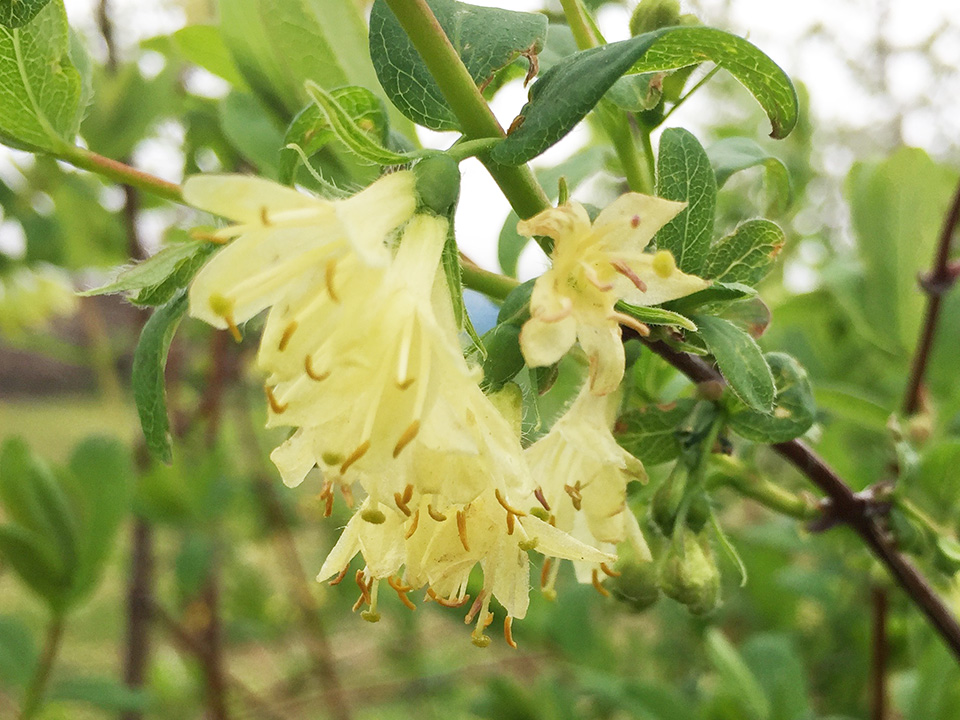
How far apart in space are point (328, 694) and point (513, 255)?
1114mm

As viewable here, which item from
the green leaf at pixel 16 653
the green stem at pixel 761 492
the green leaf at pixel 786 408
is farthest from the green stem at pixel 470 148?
the green leaf at pixel 16 653

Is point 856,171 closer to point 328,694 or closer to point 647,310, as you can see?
point 647,310

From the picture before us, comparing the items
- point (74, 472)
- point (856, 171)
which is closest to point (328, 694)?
point (74, 472)

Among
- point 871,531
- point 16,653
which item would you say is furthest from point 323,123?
point 16,653

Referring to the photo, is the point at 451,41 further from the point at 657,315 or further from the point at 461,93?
the point at 657,315

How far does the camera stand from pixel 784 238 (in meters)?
Result: 0.43

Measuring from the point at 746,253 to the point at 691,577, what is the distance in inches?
7.7

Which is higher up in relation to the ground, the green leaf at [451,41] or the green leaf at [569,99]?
the green leaf at [451,41]

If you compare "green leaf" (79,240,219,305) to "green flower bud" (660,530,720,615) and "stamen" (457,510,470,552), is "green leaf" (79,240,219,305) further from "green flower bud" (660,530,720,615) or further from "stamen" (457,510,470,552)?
"green flower bud" (660,530,720,615)

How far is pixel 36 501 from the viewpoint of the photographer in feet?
2.64

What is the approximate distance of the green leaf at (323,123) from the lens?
0.41 m

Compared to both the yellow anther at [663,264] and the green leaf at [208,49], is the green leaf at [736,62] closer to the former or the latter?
the yellow anther at [663,264]

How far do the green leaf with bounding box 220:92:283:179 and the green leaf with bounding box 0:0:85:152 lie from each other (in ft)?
0.47

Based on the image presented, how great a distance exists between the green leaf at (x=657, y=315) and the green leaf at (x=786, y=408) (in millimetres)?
126
